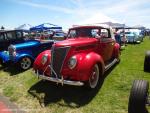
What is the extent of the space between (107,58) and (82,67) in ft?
9.14

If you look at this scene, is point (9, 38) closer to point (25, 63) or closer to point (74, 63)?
point (25, 63)

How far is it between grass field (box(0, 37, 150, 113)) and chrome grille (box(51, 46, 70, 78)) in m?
0.75

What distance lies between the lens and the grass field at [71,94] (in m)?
Result: 5.78

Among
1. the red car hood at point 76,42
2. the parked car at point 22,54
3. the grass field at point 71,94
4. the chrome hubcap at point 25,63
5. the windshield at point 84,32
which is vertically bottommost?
the grass field at point 71,94

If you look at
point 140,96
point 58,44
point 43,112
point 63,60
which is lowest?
point 43,112

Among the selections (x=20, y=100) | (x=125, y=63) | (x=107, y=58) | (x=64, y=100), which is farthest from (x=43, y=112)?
(x=125, y=63)

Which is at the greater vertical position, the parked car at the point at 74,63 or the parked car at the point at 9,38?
the parked car at the point at 9,38

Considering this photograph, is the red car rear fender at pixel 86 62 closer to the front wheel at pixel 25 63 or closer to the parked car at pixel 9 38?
the front wheel at pixel 25 63

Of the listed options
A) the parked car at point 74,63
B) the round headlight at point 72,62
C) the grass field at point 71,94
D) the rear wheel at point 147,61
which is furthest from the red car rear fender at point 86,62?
the rear wheel at point 147,61

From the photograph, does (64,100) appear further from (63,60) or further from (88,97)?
(63,60)

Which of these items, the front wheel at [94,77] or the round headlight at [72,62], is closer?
the round headlight at [72,62]

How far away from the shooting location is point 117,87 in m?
6.96

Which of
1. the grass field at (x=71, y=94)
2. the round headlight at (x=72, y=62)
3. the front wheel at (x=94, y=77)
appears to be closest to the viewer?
the grass field at (x=71, y=94)

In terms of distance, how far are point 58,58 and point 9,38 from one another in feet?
21.0
